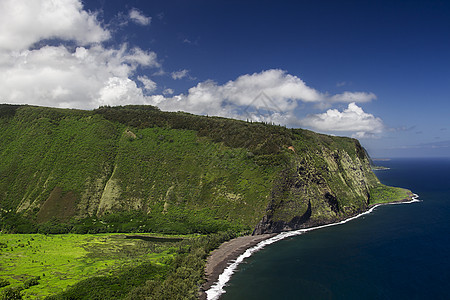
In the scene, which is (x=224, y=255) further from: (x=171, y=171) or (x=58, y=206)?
(x=58, y=206)

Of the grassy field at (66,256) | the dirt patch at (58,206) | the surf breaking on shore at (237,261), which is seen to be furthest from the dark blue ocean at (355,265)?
the dirt patch at (58,206)

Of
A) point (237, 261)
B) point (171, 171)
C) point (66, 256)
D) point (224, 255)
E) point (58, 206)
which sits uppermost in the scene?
point (171, 171)

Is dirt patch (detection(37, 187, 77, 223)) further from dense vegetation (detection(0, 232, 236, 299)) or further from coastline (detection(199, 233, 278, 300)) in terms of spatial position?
coastline (detection(199, 233, 278, 300))

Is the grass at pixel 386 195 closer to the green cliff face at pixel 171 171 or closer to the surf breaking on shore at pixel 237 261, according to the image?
the green cliff face at pixel 171 171

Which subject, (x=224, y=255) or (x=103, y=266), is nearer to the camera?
(x=103, y=266)

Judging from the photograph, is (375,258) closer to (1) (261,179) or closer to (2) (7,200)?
(1) (261,179)

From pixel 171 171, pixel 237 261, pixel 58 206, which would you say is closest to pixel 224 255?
pixel 237 261

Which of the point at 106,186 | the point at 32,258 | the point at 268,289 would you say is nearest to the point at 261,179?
the point at 268,289
